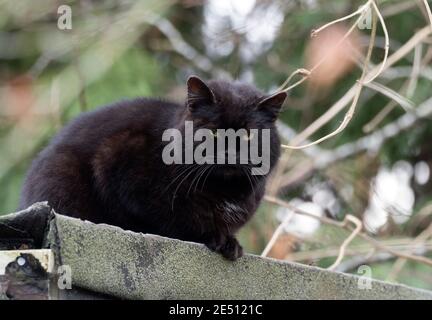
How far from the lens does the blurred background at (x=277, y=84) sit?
4680 millimetres

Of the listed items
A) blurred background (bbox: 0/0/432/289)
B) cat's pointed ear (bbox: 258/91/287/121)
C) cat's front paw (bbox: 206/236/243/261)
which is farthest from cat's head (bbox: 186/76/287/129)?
blurred background (bbox: 0/0/432/289)

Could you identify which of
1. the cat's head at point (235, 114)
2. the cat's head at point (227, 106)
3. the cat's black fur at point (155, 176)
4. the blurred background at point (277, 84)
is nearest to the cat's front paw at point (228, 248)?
the cat's black fur at point (155, 176)

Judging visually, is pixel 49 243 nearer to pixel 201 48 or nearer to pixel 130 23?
pixel 130 23

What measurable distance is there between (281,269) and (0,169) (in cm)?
269

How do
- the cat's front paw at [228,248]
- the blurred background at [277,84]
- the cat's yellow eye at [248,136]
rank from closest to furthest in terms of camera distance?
the cat's front paw at [228,248] < the cat's yellow eye at [248,136] < the blurred background at [277,84]

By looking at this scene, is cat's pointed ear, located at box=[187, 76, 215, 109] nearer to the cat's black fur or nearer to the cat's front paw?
the cat's black fur

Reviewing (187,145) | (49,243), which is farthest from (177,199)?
(49,243)

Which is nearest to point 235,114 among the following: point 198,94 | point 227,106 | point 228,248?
point 227,106

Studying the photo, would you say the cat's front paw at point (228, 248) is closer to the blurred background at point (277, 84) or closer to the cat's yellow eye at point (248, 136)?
the cat's yellow eye at point (248, 136)

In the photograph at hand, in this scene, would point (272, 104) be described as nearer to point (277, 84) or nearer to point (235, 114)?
point (235, 114)

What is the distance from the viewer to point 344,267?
5277mm

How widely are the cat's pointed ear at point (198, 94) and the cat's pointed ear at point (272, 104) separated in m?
0.18

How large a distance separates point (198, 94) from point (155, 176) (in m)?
0.31

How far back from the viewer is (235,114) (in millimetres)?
2811
